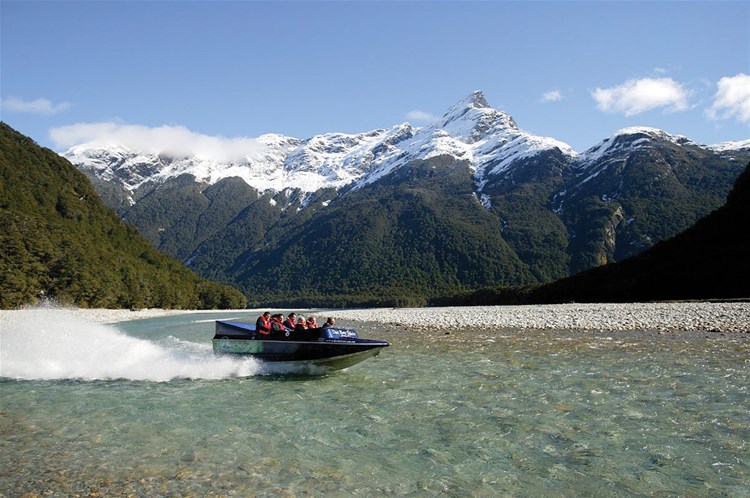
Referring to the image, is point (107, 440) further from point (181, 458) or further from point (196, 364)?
point (196, 364)

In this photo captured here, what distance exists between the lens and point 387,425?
40.3 ft

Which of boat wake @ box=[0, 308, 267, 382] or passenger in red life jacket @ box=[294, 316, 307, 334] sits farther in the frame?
boat wake @ box=[0, 308, 267, 382]

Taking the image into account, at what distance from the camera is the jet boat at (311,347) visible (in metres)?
19.1

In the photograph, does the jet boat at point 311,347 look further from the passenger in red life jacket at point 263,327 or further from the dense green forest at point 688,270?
the dense green forest at point 688,270

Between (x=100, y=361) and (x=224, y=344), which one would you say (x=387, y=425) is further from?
(x=100, y=361)

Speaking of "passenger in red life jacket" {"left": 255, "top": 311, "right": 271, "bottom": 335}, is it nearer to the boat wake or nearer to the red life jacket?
the red life jacket

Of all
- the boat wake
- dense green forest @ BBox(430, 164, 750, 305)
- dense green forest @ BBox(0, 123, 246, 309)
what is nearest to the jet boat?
the boat wake

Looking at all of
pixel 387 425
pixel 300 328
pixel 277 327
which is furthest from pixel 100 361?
pixel 387 425

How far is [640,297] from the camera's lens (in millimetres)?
68250

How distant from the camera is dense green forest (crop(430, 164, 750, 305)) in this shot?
59969 millimetres

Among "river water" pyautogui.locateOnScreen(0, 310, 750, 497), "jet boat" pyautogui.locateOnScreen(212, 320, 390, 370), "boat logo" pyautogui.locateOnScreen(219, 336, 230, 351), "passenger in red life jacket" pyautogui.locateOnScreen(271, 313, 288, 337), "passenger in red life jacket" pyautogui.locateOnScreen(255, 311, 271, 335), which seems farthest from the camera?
"boat logo" pyautogui.locateOnScreen(219, 336, 230, 351)

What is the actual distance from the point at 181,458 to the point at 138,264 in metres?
130

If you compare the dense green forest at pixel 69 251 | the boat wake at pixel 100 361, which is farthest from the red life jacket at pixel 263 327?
the dense green forest at pixel 69 251

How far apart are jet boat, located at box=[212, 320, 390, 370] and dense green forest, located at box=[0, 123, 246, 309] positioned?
229ft
